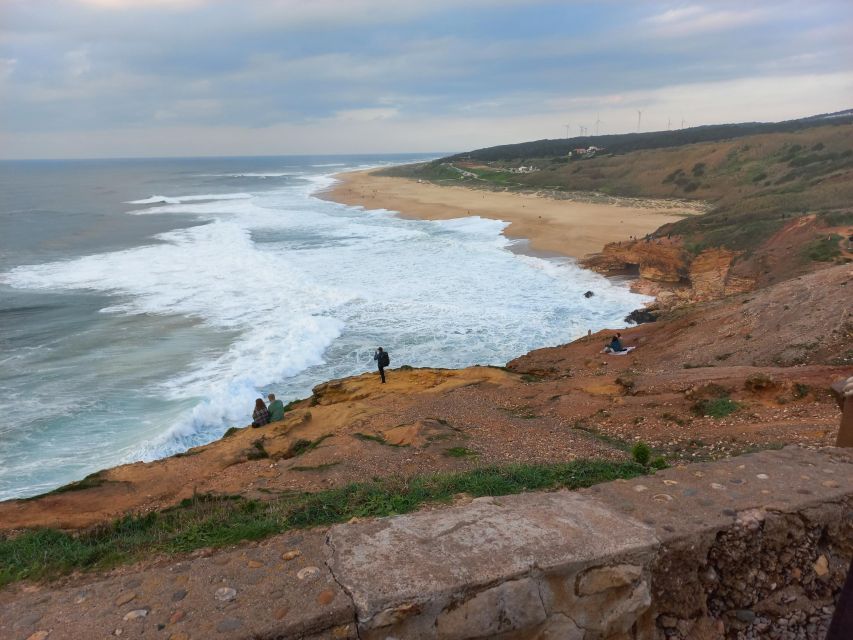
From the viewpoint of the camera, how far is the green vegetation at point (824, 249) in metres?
19.2

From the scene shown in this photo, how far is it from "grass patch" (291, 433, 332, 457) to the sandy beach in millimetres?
23946

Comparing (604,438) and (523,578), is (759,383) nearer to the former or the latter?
(604,438)

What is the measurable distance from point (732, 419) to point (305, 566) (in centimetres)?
736

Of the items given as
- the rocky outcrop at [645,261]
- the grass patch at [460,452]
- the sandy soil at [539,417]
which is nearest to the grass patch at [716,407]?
the sandy soil at [539,417]

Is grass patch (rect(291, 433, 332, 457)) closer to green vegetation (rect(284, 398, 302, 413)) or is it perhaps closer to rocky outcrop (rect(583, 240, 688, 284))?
green vegetation (rect(284, 398, 302, 413))

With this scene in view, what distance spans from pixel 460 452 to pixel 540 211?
44.0m

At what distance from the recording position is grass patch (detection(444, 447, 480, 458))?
7904 millimetres

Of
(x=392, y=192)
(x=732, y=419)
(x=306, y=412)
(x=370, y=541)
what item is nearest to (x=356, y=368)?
(x=306, y=412)

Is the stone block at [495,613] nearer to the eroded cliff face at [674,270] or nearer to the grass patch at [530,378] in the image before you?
the grass patch at [530,378]

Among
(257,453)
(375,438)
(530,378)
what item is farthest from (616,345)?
(257,453)

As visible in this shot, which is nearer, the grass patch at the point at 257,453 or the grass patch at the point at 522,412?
the grass patch at the point at 257,453

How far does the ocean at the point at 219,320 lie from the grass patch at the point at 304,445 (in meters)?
3.80

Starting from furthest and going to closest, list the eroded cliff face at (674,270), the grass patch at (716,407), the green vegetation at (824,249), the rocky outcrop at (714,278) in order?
the eroded cliff face at (674,270), the rocky outcrop at (714,278), the green vegetation at (824,249), the grass patch at (716,407)

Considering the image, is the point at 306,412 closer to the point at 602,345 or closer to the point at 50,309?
the point at 602,345
